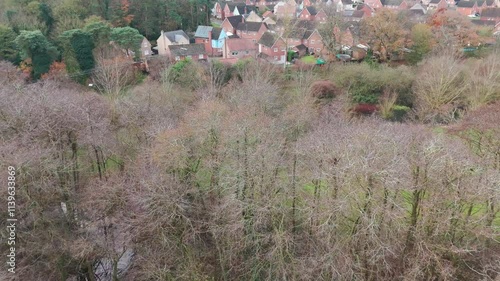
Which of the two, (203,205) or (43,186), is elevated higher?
(43,186)

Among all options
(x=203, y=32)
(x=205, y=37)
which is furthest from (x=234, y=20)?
(x=205, y=37)

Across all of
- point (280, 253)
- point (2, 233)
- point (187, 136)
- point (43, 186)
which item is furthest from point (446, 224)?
point (2, 233)

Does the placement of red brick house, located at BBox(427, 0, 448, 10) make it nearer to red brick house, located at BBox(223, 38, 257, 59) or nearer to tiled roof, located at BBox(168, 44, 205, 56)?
red brick house, located at BBox(223, 38, 257, 59)

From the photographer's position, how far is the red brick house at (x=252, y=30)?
51.9 m

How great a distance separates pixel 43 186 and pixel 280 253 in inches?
301

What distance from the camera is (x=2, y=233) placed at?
1106 centimetres

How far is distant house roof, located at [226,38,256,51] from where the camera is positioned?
42.9 metres

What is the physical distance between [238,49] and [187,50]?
6099 millimetres

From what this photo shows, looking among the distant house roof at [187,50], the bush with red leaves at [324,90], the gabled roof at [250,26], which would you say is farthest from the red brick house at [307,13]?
the bush with red leaves at [324,90]

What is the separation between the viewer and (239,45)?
43562 millimetres

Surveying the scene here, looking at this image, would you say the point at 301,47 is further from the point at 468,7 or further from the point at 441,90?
the point at 468,7

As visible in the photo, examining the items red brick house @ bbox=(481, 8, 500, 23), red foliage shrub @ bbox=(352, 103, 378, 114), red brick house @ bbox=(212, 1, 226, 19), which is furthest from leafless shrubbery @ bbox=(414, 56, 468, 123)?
red brick house @ bbox=(212, 1, 226, 19)

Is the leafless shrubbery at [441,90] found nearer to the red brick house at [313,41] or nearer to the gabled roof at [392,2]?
the red brick house at [313,41]

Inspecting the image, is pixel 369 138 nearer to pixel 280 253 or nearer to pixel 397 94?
pixel 280 253
